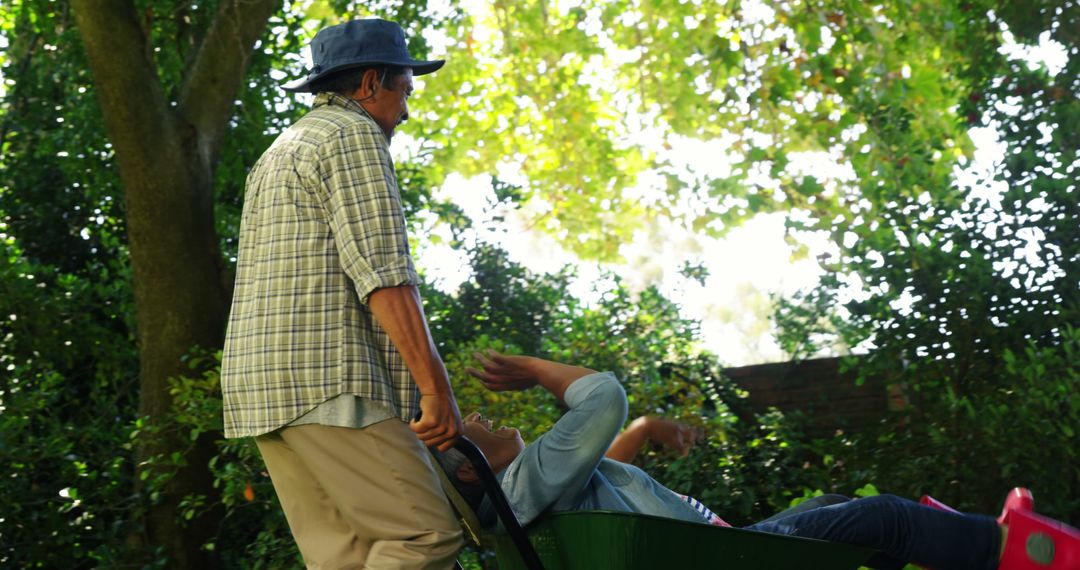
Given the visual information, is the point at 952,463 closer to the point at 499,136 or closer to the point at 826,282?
the point at 826,282

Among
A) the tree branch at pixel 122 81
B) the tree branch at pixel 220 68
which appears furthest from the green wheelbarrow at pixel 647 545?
the tree branch at pixel 220 68

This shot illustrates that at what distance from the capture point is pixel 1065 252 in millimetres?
4742

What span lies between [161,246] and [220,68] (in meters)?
1.00

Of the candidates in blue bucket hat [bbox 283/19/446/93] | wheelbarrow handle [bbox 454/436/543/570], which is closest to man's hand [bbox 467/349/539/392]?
wheelbarrow handle [bbox 454/436/543/570]

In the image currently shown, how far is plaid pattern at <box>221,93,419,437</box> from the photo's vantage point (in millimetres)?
2629

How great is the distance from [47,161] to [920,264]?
509 cm

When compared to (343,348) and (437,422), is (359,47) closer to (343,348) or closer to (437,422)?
(343,348)

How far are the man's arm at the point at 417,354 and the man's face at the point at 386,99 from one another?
0.49 metres

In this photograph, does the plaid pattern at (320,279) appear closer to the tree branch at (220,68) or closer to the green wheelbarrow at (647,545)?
the green wheelbarrow at (647,545)

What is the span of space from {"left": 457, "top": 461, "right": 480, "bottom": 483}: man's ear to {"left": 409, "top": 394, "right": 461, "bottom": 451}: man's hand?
14.6 inches

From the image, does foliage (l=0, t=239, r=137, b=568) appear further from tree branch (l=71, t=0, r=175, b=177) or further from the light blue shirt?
the light blue shirt

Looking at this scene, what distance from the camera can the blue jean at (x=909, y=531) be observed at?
2678 millimetres

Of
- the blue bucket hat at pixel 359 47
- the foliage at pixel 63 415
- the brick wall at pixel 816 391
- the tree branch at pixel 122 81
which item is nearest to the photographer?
the blue bucket hat at pixel 359 47

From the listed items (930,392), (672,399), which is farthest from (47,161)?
(930,392)
